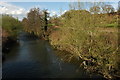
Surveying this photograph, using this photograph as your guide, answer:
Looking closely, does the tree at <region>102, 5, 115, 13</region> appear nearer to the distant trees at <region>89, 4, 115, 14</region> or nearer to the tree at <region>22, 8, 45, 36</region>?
the distant trees at <region>89, 4, 115, 14</region>

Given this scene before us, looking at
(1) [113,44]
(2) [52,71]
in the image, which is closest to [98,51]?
(1) [113,44]

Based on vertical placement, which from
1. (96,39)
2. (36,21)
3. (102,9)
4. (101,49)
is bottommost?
(101,49)

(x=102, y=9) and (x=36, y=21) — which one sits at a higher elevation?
(x=36, y=21)

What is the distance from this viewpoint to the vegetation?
11742 mm

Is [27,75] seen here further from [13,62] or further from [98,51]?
[98,51]

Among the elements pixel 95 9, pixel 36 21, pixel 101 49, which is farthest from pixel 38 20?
pixel 101 49

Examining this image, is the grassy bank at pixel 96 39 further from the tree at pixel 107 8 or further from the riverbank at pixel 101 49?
the tree at pixel 107 8

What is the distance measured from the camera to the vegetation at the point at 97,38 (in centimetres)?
1174

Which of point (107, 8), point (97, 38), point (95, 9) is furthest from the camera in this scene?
point (95, 9)

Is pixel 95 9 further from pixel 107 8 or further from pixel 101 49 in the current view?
pixel 101 49

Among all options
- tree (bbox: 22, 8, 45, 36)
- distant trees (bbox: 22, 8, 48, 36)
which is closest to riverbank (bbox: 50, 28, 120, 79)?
distant trees (bbox: 22, 8, 48, 36)

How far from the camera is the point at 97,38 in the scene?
42.6ft

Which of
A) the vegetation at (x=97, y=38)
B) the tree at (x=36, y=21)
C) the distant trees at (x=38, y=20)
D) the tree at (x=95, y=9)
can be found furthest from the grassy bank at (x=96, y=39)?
the tree at (x=36, y=21)

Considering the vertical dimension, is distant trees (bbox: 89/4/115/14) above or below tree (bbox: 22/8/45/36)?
below
